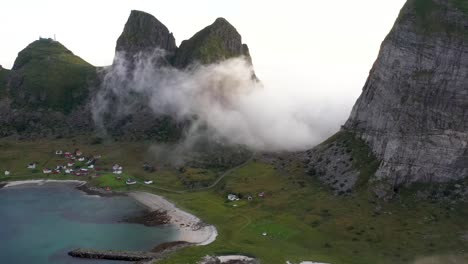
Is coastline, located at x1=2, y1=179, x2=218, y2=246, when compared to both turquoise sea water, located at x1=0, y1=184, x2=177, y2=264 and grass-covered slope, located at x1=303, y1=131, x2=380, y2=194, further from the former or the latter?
grass-covered slope, located at x1=303, y1=131, x2=380, y2=194

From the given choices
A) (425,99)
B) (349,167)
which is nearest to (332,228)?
(349,167)

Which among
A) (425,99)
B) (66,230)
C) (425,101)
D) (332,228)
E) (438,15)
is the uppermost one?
(438,15)

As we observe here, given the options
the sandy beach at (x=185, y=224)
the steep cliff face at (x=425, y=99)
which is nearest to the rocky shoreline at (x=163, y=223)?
the sandy beach at (x=185, y=224)

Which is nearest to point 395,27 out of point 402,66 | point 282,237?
point 402,66

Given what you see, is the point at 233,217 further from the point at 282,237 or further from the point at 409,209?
the point at 409,209

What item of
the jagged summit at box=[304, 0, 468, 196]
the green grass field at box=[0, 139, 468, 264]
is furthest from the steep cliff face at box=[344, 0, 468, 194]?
the green grass field at box=[0, 139, 468, 264]

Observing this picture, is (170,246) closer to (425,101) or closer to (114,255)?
(114,255)
